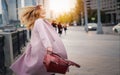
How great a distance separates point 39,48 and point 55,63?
0.57 metres

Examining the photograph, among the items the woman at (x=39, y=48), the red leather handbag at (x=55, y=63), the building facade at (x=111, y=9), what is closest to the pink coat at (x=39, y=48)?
the woman at (x=39, y=48)

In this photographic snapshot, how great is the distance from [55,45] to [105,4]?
16788 cm

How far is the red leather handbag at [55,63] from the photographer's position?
17.0ft

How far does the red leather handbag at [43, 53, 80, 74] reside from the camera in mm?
5191

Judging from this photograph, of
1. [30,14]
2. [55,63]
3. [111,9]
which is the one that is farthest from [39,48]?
[111,9]

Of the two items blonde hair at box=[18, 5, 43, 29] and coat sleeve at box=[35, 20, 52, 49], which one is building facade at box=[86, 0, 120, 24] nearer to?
blonde hair at box=[18, 5, 43, 29]

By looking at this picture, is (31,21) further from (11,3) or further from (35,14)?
Result: (11,3)

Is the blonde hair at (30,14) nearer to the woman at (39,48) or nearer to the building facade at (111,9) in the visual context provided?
the woman at (39,48)

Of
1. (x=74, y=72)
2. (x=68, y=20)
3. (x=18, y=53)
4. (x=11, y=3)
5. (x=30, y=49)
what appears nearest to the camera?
(x=30, y=49)

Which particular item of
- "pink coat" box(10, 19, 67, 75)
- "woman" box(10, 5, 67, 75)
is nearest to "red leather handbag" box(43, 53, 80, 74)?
"woman" box(10, 5, 67, 75)

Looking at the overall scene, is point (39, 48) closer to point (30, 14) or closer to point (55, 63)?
point (55, 63)

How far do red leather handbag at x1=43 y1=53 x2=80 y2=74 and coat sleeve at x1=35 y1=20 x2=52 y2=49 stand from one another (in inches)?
7.6

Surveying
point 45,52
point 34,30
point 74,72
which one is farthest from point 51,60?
point 74,72

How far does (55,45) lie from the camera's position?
18.7ft
